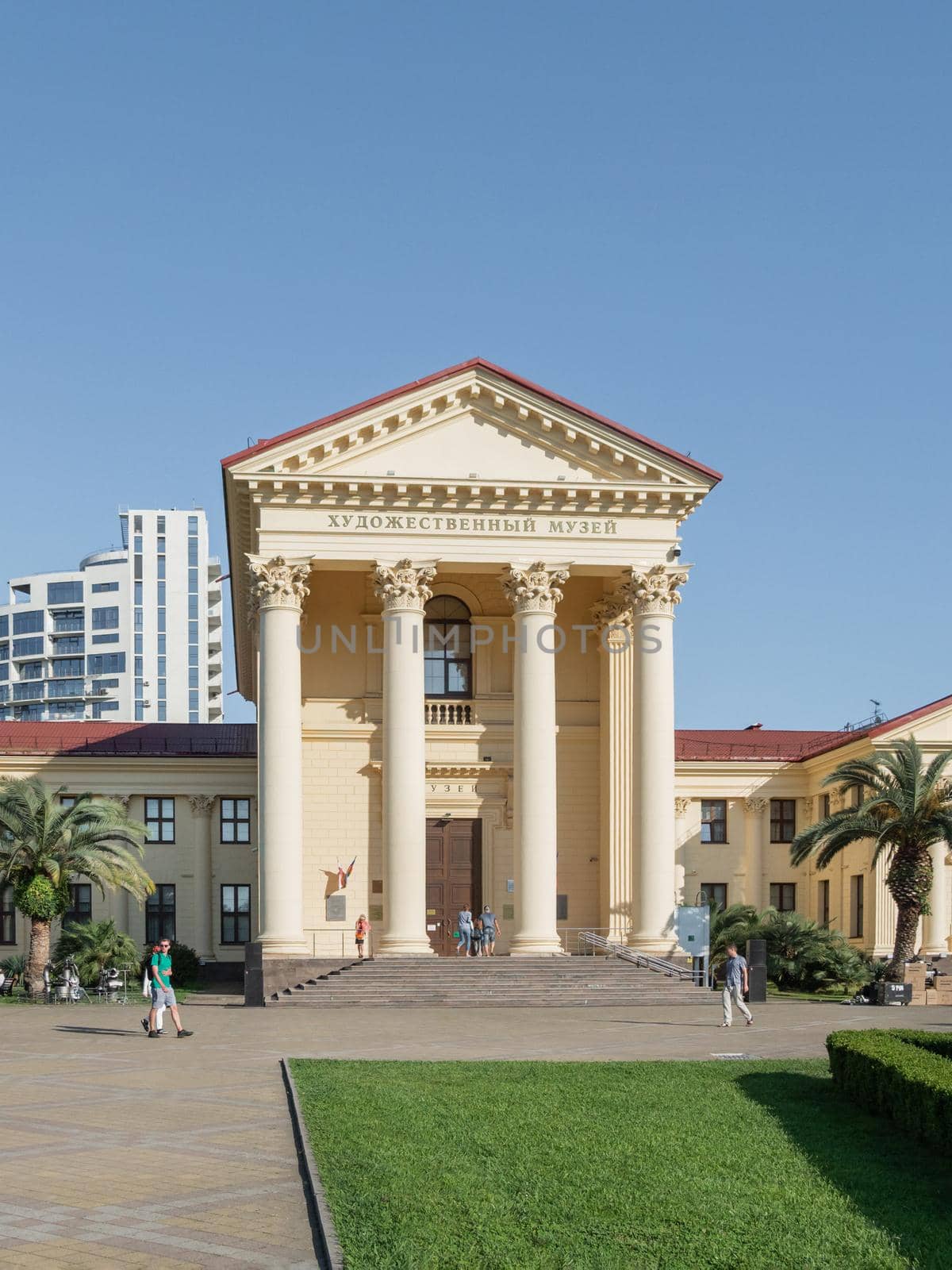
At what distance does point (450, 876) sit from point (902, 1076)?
3097cm

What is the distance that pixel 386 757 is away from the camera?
42.8 metres

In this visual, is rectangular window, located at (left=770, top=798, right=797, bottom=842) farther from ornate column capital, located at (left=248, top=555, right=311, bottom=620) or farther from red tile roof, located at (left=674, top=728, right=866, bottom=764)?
ornate column capital, located at (left=248, top=555, right=311, bottom=620)

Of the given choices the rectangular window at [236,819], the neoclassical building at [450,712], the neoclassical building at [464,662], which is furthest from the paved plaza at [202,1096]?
the rectangular window at [236,819]

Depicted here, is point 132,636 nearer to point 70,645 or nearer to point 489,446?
point 70,645

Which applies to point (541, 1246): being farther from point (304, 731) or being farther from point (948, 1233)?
point (304, 731)

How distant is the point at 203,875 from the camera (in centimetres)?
5431

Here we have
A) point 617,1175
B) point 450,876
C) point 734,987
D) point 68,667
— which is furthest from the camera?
point 68,667

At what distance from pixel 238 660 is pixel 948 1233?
4809 cm

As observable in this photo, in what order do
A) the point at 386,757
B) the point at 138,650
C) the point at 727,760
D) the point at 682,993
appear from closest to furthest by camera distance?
1. the point at 682,993
2. the point at 386,757
3. the point at 727,760
4. the point at 138,650

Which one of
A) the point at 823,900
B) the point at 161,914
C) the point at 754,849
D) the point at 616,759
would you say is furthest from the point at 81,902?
the point at 823,900

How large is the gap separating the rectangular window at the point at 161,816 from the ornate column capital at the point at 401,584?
1543 centimetres

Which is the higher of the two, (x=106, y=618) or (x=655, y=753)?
(x=106, y=618)

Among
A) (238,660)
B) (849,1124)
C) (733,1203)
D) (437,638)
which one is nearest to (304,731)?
(437,638)

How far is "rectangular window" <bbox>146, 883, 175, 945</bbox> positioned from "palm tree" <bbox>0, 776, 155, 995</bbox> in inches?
366
